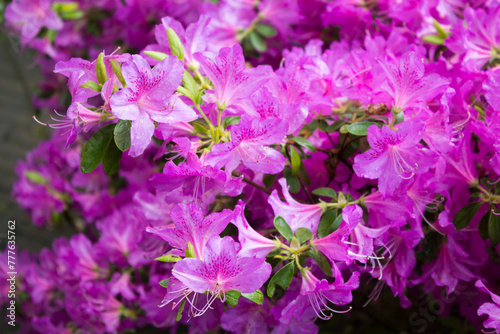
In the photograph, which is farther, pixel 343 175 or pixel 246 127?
pixel 343 175

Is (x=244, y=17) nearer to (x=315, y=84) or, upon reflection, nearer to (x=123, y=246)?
(x=315, y=84)

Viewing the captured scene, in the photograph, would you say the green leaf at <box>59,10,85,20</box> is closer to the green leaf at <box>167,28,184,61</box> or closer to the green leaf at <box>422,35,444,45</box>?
the green leaf at <box>167,28,184,61</box>

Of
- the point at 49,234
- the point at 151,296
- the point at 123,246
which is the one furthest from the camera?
the point at 49,234

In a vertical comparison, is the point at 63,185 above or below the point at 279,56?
below

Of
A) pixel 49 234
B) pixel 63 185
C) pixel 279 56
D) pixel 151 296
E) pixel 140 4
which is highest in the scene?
pixel 140 4

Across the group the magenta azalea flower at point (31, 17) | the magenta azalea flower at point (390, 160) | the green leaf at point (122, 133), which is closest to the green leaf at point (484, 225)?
the magenta azalea flower at point (390, 160)

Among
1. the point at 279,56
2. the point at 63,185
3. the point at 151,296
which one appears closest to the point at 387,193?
the point at 151,296

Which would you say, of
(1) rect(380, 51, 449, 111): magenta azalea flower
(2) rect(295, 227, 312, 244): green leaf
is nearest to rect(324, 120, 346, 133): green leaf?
(1) rect(380, 51, 449, 111): magenta azalea flower
